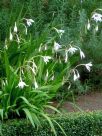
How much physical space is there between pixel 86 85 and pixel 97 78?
28 cm

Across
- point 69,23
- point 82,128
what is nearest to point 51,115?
point 82,128

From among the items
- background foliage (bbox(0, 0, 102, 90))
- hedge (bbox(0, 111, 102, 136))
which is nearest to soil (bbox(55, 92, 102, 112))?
background foliage (bbox(0, 0, 102, 90))

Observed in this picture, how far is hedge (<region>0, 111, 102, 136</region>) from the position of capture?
6.63 meters

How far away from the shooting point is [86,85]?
8.21 metres

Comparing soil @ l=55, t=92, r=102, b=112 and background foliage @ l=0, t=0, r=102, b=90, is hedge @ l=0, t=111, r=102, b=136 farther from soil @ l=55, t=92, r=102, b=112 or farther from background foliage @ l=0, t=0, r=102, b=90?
background foliage @ l=0, t=0, r=102, b=90

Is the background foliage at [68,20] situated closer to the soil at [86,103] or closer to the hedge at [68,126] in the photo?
the soil at [86,103]

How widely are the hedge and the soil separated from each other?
353 millimetres

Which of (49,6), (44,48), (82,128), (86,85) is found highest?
(49,6)

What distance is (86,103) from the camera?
7.93m

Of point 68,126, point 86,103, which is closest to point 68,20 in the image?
point 86,103

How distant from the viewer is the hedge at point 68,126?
6.63 metres

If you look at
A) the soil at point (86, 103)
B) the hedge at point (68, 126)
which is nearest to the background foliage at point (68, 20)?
the soil at point (86, 103)

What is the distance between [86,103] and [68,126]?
3.50 ft

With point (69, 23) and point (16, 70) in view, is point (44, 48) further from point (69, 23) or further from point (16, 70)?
point (69, 23)
